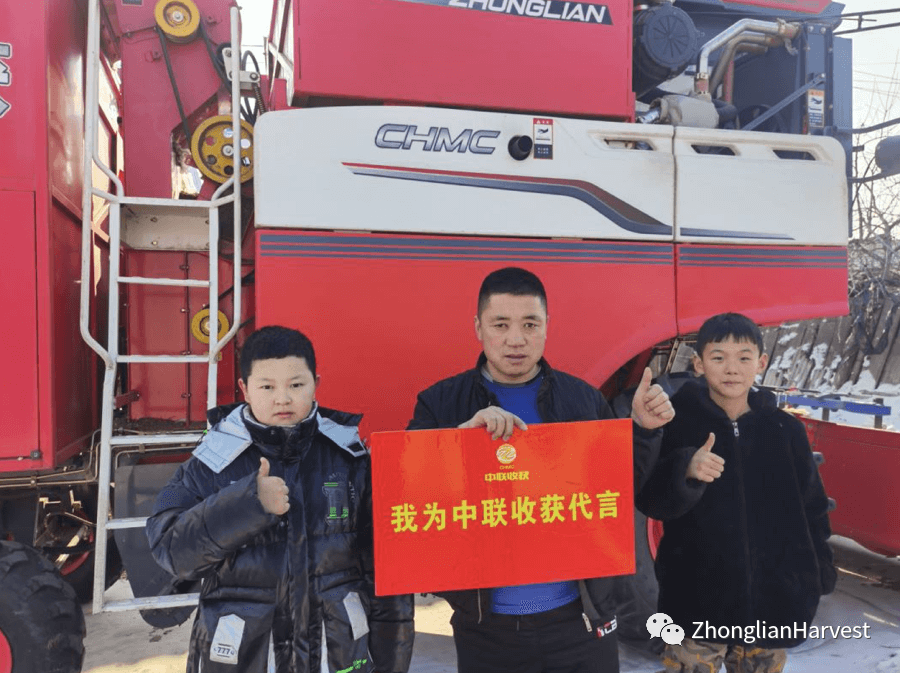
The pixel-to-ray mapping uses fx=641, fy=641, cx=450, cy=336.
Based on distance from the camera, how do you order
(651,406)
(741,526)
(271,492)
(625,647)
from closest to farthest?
1. (271,492)
2. (651,406)
3. (741,526)
4. (625,647)

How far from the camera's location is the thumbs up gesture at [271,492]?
1.51m

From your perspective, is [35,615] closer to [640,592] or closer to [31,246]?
[31,246]

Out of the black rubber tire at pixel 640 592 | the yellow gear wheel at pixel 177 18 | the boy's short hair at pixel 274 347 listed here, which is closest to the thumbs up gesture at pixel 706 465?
the boy's short hair at pixel 274 347

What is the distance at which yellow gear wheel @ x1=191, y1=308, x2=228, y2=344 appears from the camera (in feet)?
9.57

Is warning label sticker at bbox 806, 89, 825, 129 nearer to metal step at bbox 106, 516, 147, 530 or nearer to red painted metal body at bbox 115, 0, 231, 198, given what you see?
red painted metal body at bbox 115, 0, 231, 198

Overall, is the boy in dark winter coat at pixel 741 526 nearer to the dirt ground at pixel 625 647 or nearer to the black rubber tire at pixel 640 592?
the black rubber tire at pixel 640 592

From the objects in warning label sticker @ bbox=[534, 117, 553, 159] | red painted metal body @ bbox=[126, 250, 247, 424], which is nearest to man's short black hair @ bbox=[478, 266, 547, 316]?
warning label sticker @ bbox=[534, 117, 553, 159]

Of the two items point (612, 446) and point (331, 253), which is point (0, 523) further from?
point (612, 446)

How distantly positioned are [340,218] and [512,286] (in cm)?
103

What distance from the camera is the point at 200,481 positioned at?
1657 mm

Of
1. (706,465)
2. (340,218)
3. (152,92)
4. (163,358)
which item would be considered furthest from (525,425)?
(152,92)

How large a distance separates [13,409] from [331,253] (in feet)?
4.41

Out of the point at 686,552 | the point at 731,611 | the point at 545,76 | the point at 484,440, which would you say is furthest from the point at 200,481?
the point at 545,76

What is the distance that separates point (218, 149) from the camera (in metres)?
2.90
